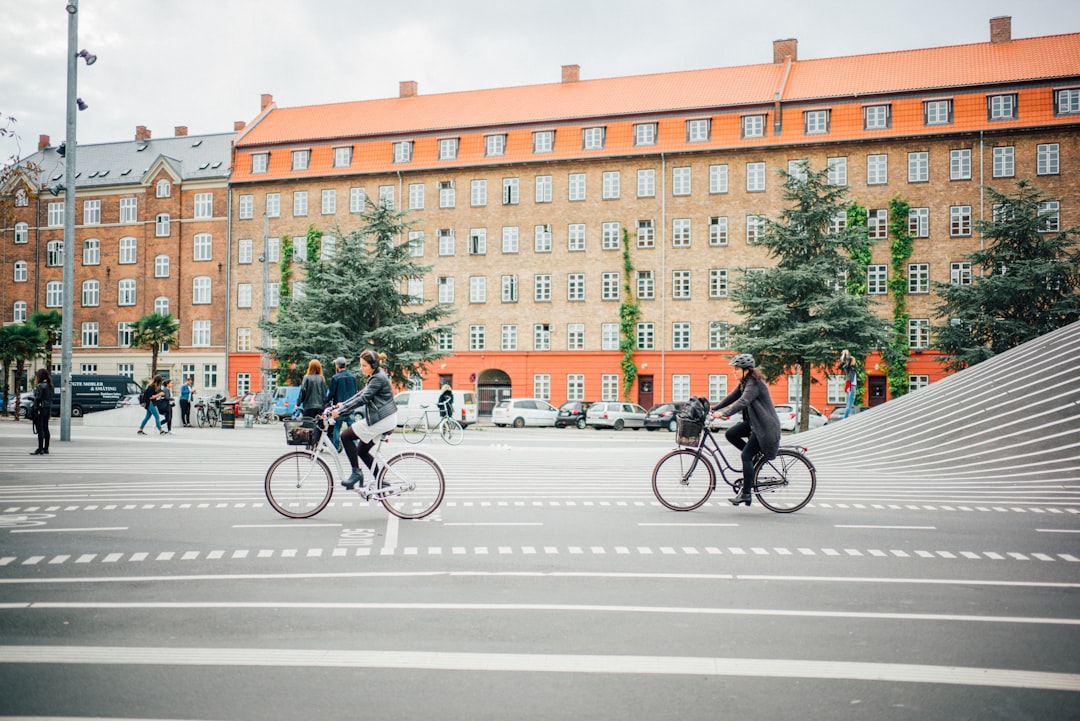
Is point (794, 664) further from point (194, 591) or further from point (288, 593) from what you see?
point (194, 591)

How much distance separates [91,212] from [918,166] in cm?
5446

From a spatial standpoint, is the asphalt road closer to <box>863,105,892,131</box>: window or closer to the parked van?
the parked van

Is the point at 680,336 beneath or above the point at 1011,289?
beneath

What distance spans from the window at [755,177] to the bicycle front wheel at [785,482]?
45.7 m

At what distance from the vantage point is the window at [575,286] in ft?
190

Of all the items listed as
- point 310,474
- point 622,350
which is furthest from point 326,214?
point 310,474

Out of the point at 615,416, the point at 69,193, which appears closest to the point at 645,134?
the point at 615,416

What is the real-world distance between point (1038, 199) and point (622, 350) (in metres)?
23.3

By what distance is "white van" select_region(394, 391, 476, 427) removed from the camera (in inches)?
1614

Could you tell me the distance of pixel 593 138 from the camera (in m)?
58.0

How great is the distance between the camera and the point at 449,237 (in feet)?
199

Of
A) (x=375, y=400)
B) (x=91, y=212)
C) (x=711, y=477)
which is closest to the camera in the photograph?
(x=375, y=400)

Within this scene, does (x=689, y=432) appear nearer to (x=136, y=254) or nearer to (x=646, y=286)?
(x=646, y=286)

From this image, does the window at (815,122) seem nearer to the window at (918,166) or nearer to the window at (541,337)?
the window at (918,166)
